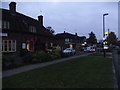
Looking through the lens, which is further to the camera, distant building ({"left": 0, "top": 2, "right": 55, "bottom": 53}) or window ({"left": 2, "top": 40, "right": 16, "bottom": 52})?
distant building ({"left": 0, "top": 2, "right": 55, "bottom": 53})

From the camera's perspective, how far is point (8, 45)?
21.1 m

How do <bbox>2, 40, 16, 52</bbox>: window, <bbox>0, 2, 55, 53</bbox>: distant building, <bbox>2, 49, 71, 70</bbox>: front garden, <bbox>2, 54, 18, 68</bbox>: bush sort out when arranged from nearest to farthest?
<bbox>2, 54, 18, 68</bbox>: bush
<bbox>2, 49, 71, 70</bbox>: front garden
<bbox>2, 40, 16, 52</bbox>: window
<bbox>0, 2, 55, 53</bbox>: distant building

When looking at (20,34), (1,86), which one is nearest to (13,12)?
(20,34)

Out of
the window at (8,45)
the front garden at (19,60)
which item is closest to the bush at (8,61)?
the front garden at (19,60)

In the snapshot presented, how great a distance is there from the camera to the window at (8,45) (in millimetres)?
20717

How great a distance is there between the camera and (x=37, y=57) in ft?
44.7

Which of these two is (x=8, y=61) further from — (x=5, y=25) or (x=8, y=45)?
(x=5, y=25)

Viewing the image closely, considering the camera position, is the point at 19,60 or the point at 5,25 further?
the point at 5,25

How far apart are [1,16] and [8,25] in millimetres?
1839

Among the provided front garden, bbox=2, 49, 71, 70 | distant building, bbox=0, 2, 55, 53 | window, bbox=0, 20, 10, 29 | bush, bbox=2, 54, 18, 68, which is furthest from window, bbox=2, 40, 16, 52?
bush, bbox=2, 54, 18, 68

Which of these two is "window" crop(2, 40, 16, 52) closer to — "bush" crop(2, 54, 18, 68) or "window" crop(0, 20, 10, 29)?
"window" crop(0, 20, 10, 29)

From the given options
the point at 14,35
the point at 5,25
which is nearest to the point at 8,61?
the point at 14,35

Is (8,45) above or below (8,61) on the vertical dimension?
above

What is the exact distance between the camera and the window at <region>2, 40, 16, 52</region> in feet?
68.0
